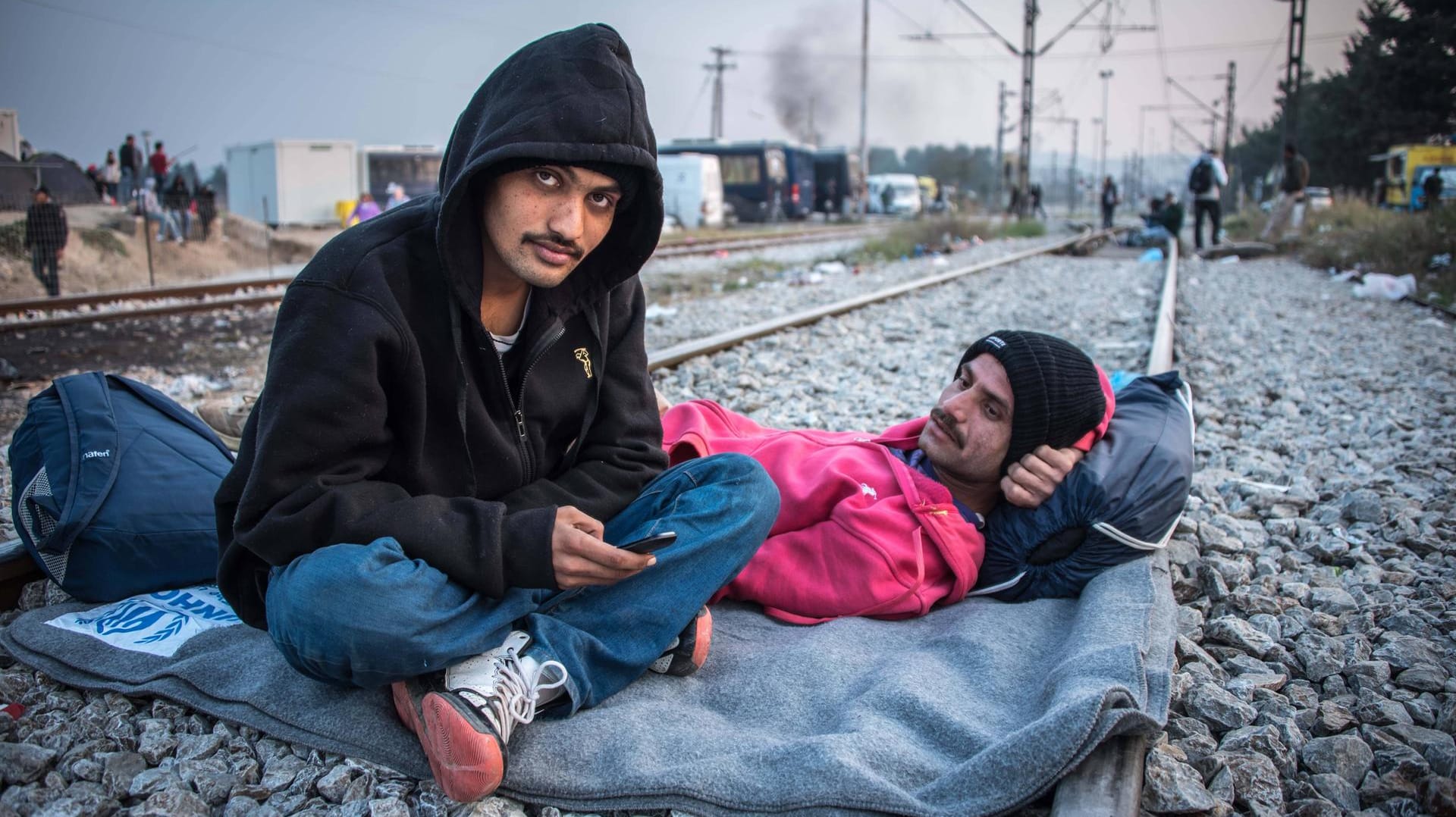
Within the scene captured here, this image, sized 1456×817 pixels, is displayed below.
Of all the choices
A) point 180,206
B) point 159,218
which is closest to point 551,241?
point 159,218

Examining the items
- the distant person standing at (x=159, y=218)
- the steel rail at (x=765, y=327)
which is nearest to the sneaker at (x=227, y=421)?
the steel rail at (x=765, y=327)

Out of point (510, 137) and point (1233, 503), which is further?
point (1233, 503)

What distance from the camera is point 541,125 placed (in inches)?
78.5

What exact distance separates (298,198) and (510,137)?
954 inches

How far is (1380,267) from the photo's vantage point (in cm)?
1341

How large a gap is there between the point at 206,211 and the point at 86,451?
17.7 m

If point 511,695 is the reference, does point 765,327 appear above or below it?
above

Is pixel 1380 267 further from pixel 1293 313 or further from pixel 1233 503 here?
pixel 1233 503

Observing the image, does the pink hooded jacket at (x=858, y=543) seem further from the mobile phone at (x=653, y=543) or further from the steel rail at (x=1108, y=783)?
the steel rail at (x=1108, y=783)

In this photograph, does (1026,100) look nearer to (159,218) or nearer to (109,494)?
(159,218)

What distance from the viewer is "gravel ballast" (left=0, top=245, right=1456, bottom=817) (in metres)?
1.83

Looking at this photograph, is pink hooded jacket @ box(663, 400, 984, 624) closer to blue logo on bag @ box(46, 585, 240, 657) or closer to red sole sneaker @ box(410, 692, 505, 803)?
red sole sneaker @ box(410, 692, 505, 803)

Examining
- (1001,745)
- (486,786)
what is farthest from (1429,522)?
(486,786)

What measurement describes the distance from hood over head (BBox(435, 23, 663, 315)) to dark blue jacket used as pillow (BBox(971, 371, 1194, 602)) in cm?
136
